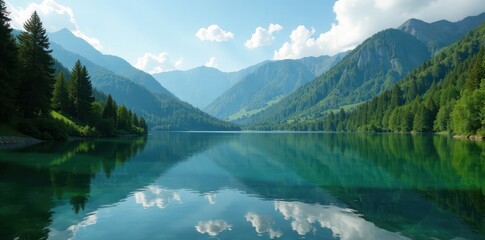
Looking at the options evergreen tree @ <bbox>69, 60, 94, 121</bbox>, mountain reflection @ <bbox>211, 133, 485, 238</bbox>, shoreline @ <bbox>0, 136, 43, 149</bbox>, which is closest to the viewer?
mountain reflection @ <bbox>211, 133, 485, 238</bbox>

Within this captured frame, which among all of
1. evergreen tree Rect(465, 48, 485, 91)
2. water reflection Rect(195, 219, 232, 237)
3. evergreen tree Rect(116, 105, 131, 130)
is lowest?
water reflection Rect(195, 219, 232, 237)

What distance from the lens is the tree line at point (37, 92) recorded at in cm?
6544

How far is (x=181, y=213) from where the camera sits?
67.4ft

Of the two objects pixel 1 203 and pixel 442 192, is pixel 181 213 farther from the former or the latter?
pixel 442 192

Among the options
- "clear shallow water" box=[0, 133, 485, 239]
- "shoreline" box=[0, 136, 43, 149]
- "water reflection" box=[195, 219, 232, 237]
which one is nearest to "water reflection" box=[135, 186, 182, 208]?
"clear shallow water" box=[0, 133, 485, 239]

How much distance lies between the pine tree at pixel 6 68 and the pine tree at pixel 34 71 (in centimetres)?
784

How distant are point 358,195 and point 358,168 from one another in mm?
16209

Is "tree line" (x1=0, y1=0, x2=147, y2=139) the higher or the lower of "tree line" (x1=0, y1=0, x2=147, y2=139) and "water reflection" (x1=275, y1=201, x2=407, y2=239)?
the higher

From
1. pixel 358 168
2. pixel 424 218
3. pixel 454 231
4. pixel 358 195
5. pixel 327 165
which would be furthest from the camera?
pixel 327 165

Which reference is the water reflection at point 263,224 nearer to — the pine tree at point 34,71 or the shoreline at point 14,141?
the shoreline at point 14,141

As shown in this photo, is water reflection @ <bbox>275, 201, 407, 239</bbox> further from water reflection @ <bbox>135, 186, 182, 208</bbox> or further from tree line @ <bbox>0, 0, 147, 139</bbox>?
tree line @ <bbox>0, 0, 147, 139</bbox>

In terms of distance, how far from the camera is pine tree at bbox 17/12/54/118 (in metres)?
75.1

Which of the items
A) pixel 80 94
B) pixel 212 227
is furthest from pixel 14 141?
pixel 212 227

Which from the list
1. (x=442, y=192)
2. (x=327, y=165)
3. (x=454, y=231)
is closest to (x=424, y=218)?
(x=454, y=231)
